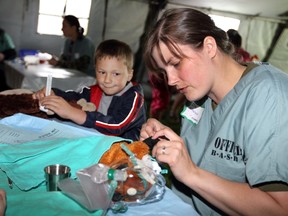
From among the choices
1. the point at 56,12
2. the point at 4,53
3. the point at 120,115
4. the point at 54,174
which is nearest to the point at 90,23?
the point at 56,12

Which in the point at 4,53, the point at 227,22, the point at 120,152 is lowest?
the point at 4,53

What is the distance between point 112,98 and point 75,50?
280 cm

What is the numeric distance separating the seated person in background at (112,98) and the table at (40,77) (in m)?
1.54

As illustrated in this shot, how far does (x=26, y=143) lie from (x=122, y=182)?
1.54 feet

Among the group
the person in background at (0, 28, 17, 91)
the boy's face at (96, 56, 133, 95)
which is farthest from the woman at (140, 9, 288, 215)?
the person in background at (0, 28, 17, 91)

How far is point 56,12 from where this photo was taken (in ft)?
19.2

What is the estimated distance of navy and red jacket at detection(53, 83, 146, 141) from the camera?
5.98ft

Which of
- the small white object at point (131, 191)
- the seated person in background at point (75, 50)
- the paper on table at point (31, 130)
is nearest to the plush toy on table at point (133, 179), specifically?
the small white object at point (131, 191)

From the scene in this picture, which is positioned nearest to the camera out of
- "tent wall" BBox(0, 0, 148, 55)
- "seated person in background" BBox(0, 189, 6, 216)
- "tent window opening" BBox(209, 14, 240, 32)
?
"seated person in background" BBox(0, 189, 6, 216)

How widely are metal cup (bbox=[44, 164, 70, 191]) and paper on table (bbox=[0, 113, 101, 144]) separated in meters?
0.28

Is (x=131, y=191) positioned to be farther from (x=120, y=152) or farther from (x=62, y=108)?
(x=62, y=108)

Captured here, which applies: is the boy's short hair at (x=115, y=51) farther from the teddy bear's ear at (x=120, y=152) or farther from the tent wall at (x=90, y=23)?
the tent wall at (x=90, y=23)

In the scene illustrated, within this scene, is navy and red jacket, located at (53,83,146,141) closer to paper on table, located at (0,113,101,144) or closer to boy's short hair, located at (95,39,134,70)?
boy's short hair, located at (95,39,134,70)

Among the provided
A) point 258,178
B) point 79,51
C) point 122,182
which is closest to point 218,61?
point 258,178
